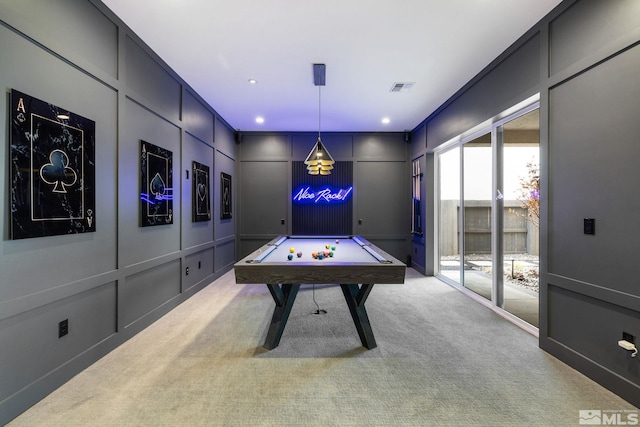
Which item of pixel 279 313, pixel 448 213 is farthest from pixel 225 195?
pixel 448 213

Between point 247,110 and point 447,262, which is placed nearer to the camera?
point 247,110

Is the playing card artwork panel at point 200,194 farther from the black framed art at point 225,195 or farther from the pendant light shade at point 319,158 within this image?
the pendant light shade at point 319,158

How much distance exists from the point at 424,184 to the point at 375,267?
378 centimetres

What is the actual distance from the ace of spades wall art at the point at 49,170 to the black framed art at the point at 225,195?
316 centimetres

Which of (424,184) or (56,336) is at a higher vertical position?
(424,184)

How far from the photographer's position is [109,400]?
1.97 m

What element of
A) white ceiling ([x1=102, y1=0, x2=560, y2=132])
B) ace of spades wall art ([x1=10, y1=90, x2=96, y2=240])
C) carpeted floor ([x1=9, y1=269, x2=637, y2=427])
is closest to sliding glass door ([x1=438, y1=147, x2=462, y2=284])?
white ceiling ([x1=102, y1=0, x2=560, y2=132])

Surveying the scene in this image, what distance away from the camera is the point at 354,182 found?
6500 millimetres

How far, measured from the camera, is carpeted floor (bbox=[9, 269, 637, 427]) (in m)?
1.82


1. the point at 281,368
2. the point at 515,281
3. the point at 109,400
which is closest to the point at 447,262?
the point at 515,281

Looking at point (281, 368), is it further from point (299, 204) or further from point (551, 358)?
point (299, 204)

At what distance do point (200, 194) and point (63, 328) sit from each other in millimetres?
2694

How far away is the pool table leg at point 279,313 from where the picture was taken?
2.70 m

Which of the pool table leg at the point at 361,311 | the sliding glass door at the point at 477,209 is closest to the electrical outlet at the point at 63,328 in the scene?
the pool table leg at the point at 361,311
